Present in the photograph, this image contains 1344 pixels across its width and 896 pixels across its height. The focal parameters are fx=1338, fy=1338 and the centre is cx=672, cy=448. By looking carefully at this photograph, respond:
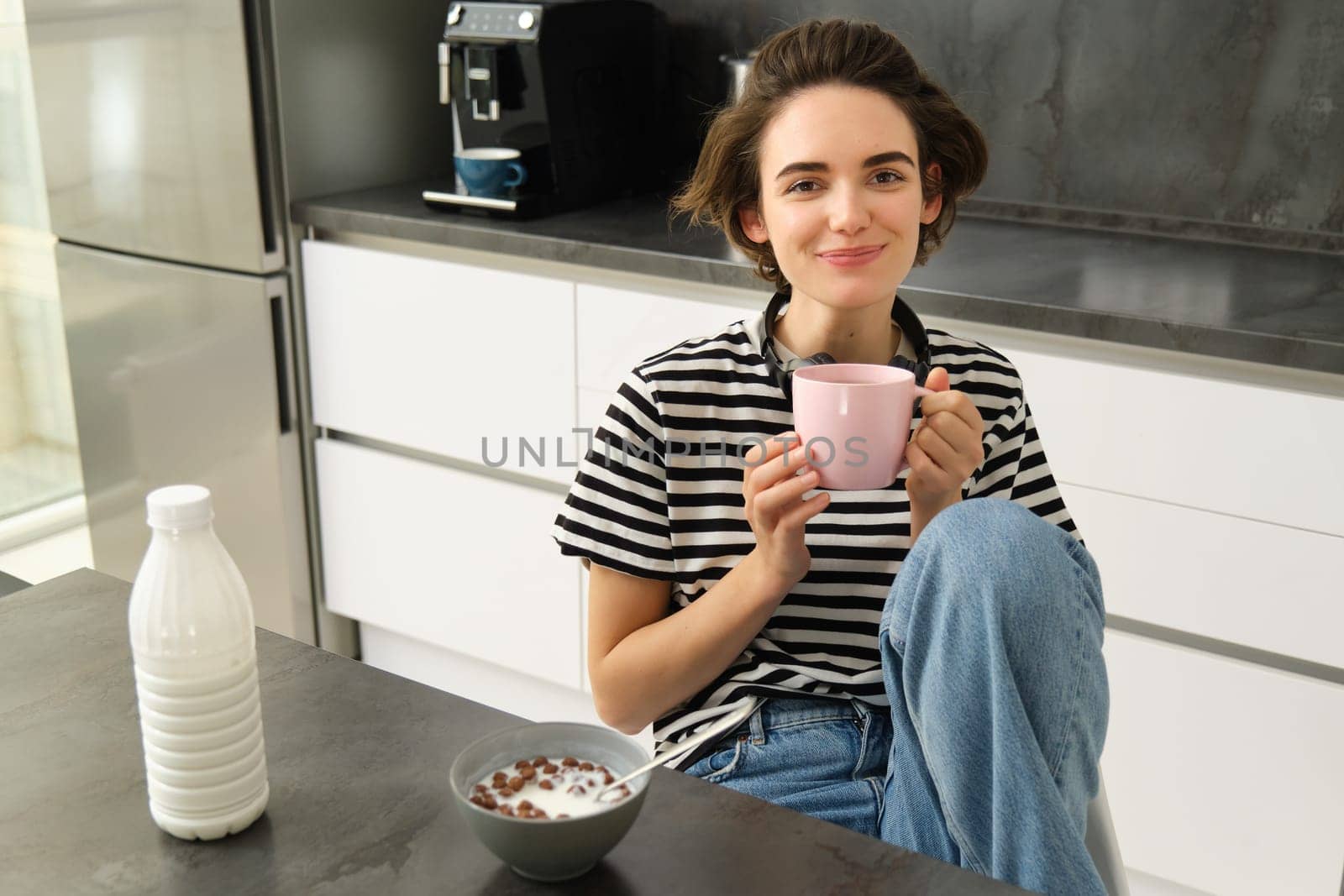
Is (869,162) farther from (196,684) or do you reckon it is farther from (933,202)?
(196,684)

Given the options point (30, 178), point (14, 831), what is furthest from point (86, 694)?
point (30, 178)

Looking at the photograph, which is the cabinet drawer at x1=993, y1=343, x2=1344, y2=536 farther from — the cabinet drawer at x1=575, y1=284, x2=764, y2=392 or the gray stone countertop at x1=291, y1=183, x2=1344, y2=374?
the cabinet drawer at x1=575, y1=284, x2=764, y2=392

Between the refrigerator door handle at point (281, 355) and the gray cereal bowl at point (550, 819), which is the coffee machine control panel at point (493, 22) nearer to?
the refrigerator door handle at point (281, 355)

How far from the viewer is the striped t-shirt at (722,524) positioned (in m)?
1.18

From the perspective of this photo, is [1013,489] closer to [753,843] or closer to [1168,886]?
[753,843]

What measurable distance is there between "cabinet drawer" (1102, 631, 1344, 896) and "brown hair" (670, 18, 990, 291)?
75cm

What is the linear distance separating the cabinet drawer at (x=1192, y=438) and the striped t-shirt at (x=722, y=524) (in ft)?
1.65

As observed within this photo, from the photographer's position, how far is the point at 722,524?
1.19 metres

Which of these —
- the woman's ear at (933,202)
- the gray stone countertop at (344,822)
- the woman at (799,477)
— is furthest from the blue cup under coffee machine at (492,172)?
the gray stone countertop at (344,822)

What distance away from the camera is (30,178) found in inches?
112

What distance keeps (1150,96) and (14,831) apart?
6.34 feet

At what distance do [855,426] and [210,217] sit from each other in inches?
67.8

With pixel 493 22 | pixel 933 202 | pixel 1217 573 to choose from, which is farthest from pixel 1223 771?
pixel 493 22

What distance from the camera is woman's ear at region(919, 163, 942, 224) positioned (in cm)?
128
